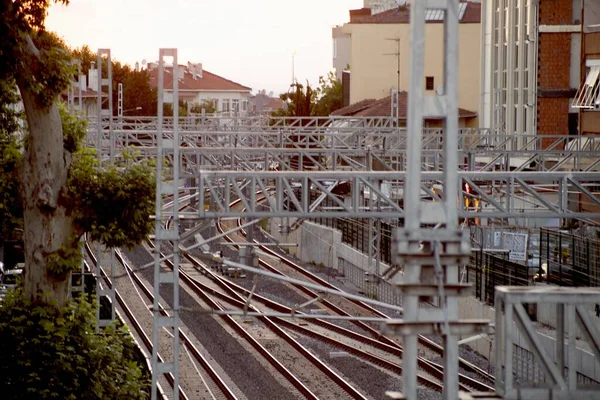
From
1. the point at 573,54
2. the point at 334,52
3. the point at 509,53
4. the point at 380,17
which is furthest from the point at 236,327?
the point at 334,52

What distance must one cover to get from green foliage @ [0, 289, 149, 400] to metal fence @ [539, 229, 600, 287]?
8681 millimetres

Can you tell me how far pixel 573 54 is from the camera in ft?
132

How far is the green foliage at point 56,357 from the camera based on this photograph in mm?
15500

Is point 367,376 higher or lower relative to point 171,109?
lower

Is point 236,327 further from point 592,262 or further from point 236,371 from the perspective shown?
point 592,262

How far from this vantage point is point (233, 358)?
2300 cm

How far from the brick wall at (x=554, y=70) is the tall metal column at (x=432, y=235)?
111ft

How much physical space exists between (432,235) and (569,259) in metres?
16.6

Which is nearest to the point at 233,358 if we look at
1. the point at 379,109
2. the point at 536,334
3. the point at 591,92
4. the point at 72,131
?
the point at 72,131

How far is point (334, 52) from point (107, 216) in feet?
284

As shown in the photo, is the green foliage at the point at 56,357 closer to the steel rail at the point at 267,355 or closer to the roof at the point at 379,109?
the steel rail at the point at 267,355

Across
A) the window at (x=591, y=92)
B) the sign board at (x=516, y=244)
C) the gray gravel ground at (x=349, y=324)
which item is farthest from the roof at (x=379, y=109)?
the sign board at (x=516, y=244)

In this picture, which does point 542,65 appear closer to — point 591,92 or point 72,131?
point 591,92

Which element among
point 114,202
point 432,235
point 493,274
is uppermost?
point 432,235
